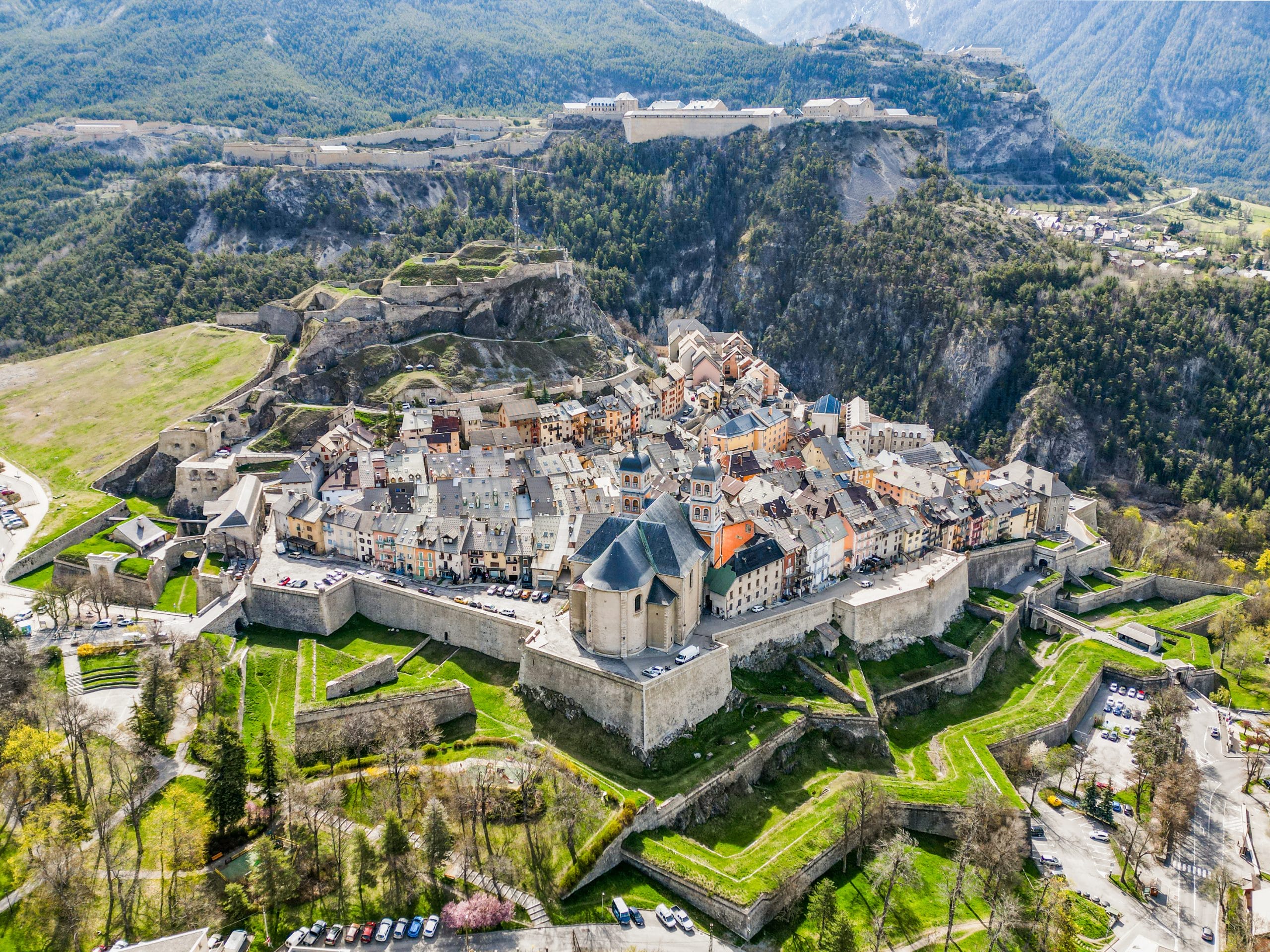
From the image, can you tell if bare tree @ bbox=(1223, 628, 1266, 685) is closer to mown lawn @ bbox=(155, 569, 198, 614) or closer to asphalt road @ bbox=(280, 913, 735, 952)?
asphalt road @ bbox=(280, 913, 735, 952)

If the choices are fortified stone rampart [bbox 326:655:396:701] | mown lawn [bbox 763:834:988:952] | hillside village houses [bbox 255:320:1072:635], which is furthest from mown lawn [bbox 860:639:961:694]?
fortified stone rampart [bbox 326:655:396:701]

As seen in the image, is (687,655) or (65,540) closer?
(687,655)

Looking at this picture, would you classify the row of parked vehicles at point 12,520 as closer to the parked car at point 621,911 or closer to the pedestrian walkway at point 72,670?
the pedestrian walkway at point 72,670

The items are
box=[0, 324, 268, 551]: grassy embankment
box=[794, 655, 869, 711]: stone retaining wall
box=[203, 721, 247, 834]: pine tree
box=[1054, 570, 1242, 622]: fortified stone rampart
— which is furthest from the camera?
box=[0, 324, 268, 551]: grassy embankment

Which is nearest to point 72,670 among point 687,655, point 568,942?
point 568,942

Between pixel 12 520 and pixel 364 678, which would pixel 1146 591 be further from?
pixel 12 520

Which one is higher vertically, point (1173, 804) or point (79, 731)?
point (79, 731)

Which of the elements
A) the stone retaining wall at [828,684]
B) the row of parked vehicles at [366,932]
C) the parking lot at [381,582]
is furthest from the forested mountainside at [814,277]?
the row of parked vehicles at [366,932]
